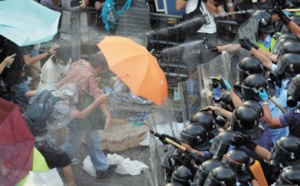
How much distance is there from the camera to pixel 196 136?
9.05 m

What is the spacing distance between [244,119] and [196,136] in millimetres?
602

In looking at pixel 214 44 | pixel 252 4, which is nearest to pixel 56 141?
pixel 214 44

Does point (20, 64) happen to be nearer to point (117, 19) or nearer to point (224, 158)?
point (117, 19)

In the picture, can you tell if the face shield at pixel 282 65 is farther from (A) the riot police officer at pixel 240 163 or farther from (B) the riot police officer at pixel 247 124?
(A) the riot police officer at pixel 240 163

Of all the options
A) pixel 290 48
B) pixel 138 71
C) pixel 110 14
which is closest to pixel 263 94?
pixel 290 48

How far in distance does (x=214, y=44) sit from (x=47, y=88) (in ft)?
8.32

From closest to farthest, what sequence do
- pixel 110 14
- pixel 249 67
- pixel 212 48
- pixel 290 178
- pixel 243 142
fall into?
pixel 290 178
pixel 243 142
pixel 249 67
pixel 212 48
pixel 110 14

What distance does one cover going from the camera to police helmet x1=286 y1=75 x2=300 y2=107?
29.3ft

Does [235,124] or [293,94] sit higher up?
[293,94]

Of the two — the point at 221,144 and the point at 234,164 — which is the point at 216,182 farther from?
the point at 221,144

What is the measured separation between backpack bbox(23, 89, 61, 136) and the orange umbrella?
85 centimetres

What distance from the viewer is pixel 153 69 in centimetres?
1034

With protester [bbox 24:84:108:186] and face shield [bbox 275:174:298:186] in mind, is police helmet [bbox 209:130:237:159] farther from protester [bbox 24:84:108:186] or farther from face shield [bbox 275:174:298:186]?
protester [bbox 24:84:108:186]

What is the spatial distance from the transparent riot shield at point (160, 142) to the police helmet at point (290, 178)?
1671 mm
